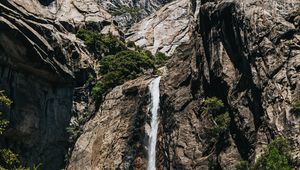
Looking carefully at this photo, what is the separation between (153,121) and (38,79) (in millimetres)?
13772

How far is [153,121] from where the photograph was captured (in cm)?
4638

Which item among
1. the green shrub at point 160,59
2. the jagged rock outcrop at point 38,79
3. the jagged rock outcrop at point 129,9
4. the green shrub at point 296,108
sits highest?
the jagged rock outcrop at point 129,9

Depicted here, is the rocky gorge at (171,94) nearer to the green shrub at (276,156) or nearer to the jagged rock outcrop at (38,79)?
the jagged rock outcrop at (38,79)

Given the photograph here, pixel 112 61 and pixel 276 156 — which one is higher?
pixel 112 61

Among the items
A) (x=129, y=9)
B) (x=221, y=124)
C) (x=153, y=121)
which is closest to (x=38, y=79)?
(x=153, y=121)

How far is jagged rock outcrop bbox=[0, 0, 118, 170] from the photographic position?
48156mm

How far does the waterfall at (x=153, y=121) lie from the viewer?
44119 mm

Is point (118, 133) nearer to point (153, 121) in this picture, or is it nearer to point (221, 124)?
point (153, 121)

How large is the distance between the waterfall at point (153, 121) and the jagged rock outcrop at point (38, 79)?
33.2 ft

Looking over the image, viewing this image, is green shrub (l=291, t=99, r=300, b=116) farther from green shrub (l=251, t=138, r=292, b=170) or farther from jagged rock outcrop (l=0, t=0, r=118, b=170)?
jagged rock outcrop (l=0, t=0, r=118, b=170)

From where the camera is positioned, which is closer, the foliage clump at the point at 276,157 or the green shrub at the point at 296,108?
the foliage clump at the point at 276,157

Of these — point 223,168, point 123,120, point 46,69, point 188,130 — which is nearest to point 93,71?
point 46,69

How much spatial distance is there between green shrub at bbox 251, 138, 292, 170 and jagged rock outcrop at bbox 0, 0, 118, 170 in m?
25.6

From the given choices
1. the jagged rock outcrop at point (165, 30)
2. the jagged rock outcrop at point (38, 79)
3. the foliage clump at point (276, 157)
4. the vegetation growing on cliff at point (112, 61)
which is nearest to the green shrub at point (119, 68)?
the vegetation growing on cliff at point (112, 61)
